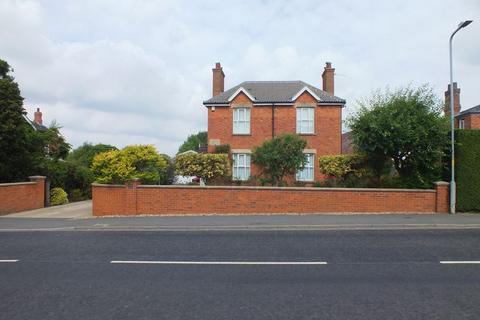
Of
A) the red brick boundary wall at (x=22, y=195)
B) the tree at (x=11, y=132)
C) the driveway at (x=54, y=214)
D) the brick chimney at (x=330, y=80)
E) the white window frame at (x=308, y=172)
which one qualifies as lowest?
the driveway at (x=54, y=214)

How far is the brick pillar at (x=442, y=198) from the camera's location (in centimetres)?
1639

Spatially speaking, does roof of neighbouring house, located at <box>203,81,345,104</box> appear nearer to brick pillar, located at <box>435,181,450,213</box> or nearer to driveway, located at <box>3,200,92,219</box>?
brick pillar, located at <box>435,181,450,213</box>

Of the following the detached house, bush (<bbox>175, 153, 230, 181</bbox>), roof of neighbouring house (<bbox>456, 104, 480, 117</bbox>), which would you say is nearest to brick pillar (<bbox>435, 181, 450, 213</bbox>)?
bush (<bbox>175, 153, 230, 181</bbox>)

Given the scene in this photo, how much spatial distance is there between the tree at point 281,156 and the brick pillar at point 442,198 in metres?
6.48

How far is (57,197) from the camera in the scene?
2386 cm

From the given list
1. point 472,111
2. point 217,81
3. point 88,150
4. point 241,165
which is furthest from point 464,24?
point 88,150

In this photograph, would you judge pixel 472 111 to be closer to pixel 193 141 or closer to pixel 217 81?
pixel 217 81

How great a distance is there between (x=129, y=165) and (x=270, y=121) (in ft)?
40.3

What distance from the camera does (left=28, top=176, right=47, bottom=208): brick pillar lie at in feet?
70.2
